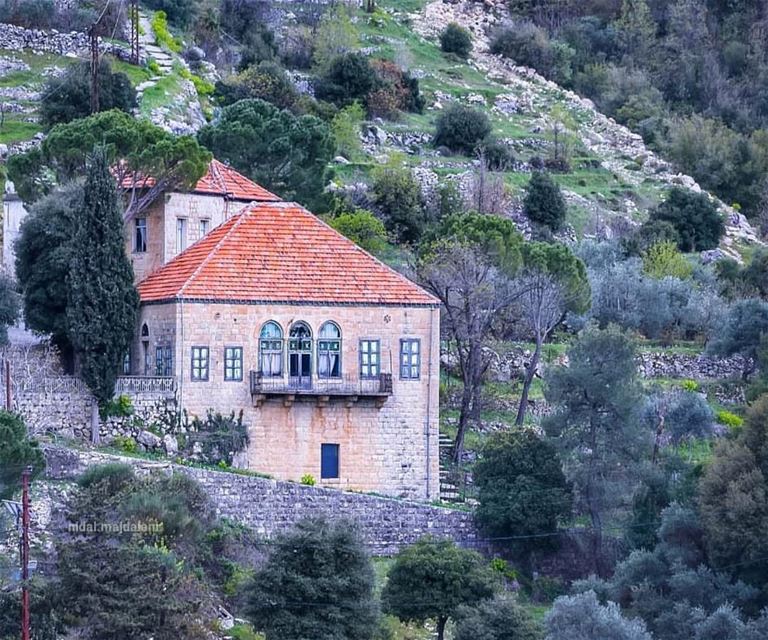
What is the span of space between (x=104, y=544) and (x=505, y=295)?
2228 centimetres

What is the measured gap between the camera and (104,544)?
42.9 meters

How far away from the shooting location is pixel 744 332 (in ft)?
222

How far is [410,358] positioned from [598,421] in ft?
18.6

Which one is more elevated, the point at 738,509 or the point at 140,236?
the point at 140,236

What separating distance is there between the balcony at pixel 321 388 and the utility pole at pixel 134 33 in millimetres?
35261

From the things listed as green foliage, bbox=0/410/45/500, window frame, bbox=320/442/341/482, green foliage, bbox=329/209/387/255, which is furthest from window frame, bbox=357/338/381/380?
green foliage, bbox=329/209/387/255

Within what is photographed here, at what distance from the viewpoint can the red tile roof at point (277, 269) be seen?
184ft

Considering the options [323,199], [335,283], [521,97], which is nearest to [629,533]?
[335,283]

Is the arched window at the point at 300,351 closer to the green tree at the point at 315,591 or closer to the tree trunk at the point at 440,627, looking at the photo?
the tree trunk at the point at 440,627

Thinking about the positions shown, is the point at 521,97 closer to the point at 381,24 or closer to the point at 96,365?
the point at 381,24

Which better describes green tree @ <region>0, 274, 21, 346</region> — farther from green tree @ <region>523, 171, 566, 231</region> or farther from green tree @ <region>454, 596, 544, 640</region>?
green tree @ <region>523, 171, 566, 231</region>

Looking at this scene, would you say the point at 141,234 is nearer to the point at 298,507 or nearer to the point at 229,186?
the point at 229,186

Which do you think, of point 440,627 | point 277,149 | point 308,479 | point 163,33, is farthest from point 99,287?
point 163,33

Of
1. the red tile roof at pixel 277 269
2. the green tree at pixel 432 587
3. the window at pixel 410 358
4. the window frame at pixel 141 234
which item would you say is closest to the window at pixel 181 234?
the window frame at pixel 141 234
